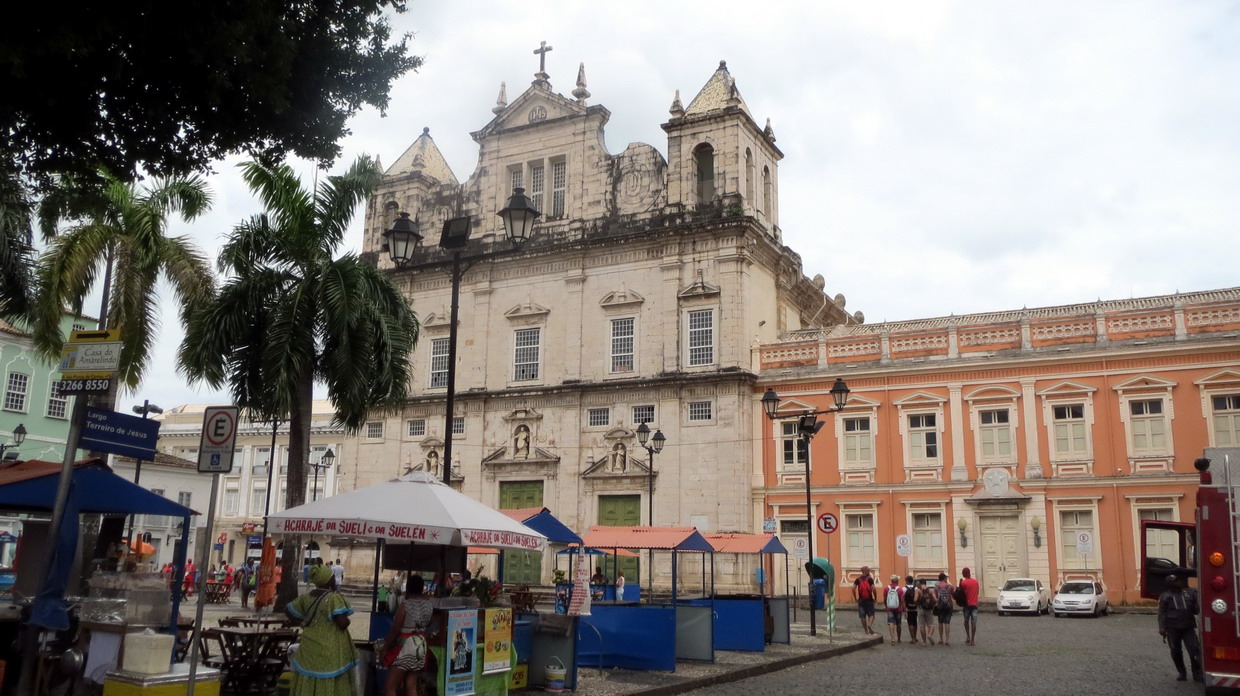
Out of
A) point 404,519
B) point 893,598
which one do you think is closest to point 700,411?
point 893,598

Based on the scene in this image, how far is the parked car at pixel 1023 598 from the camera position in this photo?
27531 mm

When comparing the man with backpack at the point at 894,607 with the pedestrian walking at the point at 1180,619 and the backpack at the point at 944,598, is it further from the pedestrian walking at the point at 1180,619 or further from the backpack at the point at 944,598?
the pedestrian walking at the point at 1180,619

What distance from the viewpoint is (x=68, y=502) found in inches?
385

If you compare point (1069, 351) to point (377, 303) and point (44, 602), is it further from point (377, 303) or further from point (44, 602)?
point (44, 602)

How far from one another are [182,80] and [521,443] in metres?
27.7

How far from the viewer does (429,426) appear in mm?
38250

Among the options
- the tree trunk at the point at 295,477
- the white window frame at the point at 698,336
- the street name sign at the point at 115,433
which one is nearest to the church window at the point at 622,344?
the white window frame at the point at 698,336

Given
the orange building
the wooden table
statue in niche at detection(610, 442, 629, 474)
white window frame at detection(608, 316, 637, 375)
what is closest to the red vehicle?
the wooden table

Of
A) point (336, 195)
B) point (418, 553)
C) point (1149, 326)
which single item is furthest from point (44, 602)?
point (1149, 326)

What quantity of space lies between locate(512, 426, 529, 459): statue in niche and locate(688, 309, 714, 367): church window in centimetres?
676

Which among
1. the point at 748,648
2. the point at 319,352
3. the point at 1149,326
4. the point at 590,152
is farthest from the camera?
the point at 590,152

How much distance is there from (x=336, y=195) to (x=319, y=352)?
3.33m

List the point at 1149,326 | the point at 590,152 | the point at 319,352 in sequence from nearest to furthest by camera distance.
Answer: the point at 319,352, the point at 1149,326, the point at 590,152

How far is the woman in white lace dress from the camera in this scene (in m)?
9.38
